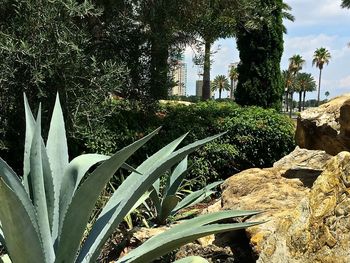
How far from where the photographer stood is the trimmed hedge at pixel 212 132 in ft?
23.7

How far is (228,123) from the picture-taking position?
8023 millimetres

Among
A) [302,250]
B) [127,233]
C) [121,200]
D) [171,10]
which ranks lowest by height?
[127,233]

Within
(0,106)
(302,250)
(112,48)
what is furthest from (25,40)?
(302,250)

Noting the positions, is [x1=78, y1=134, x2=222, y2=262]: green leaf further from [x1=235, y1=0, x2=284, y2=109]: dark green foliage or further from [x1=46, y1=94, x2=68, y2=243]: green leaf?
[x1=235, y1=0, x2=284, y2=109]: dark green foliage

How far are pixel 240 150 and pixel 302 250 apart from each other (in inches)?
222

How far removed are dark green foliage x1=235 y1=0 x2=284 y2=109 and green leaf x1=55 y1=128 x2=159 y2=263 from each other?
39.6 ft

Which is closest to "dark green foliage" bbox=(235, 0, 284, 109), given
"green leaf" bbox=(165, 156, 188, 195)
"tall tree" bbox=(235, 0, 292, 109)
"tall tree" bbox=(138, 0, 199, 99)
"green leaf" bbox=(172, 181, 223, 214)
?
"tall tree" bbox=(235, 0, 292, 109)

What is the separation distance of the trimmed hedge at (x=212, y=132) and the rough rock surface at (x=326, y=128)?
2084 millimetres

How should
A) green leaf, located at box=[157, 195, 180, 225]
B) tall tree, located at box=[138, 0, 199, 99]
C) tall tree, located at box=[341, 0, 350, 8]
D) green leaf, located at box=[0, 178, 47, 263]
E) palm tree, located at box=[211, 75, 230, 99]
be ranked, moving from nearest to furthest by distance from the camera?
green leaf, located at box=[0, 178, 47, 263]
green leaf, located at box=[157, 195, 180, 225]
tall tree, located at box=[138, 0, 199, 99]
tall tree, located at box=[341, 0, 350, 8]
palm tree, located at box=[211, 75, 230, 99]

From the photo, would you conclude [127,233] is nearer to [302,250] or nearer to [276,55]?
[302,250]

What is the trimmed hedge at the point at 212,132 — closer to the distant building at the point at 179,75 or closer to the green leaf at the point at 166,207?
the distant building at the point at 179,75

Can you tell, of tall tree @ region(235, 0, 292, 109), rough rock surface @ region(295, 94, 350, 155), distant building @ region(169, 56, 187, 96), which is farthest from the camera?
tall tree @ region(235, 0, 292, 109)

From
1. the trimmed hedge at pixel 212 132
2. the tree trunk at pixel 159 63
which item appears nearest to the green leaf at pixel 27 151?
the trimmed hedge at pixel 212 132

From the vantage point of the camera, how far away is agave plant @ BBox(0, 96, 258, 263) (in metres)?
1.93
